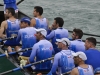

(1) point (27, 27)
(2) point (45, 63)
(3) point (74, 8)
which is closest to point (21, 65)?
(2) point (45, 63)

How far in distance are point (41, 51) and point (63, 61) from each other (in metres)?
1.00

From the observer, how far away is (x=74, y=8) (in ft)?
72.5

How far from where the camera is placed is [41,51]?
8383 millimetres

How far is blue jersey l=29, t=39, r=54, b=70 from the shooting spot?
27.3ft

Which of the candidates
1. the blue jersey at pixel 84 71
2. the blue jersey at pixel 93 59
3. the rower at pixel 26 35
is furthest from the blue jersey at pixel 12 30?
the blue jersey at pixel 84 71

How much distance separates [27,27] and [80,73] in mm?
3148

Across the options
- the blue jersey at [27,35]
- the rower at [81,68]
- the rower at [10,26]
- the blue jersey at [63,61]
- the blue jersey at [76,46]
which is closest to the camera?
the rower at [81,68]

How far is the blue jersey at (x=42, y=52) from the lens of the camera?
327 inches

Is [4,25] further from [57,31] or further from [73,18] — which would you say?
[73,18]

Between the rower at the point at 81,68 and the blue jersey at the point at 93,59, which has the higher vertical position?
the rower at the point at 81,68

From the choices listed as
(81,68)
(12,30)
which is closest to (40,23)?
(12,30)

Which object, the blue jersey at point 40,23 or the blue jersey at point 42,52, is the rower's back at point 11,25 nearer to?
the blue jersey at point 40,23

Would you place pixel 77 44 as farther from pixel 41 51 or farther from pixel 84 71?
pixel 84 71

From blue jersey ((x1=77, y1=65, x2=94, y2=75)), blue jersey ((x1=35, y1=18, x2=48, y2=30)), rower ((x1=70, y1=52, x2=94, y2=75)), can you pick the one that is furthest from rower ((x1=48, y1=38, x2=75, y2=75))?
blue jersey ((x1=35, y1=18, x2=48, y2=30))
